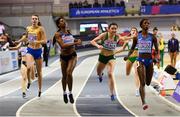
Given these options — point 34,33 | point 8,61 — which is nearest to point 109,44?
point 34,33

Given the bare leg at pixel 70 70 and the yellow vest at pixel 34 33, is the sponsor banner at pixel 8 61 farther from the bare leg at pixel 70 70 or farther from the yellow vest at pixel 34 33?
the bare leg at pixel 70 70

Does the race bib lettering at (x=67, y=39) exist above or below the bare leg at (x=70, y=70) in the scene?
above

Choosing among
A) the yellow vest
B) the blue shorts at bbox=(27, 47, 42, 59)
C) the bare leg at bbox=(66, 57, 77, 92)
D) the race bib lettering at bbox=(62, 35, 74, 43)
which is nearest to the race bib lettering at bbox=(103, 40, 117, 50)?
the bare leg at bbox=(66, 57, 77, 92)

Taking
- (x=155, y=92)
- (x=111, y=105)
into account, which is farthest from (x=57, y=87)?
(x=111, y=105)

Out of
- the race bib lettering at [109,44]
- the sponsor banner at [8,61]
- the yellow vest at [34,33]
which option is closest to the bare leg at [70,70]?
the race bib lettering at [109,44]

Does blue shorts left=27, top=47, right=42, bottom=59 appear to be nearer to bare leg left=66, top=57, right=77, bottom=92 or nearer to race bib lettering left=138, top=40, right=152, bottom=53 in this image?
bare leg left=66, top=57, right=77, bottom=92

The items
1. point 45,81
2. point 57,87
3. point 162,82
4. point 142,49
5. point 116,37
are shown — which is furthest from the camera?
point 45,81

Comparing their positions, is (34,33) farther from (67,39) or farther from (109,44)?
(109,44)

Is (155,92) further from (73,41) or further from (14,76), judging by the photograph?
(14,76)

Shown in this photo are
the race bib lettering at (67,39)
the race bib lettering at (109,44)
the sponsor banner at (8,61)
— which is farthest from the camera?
the sponsor banner at (8,61)

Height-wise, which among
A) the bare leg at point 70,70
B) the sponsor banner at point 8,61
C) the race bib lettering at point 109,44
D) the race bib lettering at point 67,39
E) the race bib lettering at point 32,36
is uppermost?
the race bib lettering at point 67,39

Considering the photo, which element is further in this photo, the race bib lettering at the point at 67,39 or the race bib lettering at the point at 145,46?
the race bib lettering at the point at 67,39

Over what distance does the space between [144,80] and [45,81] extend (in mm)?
10730

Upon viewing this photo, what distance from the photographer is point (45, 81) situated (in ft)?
74.2
